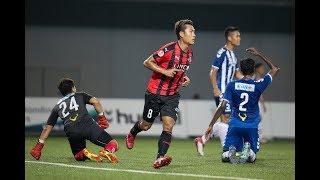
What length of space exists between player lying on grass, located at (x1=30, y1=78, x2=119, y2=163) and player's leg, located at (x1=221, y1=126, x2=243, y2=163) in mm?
1656

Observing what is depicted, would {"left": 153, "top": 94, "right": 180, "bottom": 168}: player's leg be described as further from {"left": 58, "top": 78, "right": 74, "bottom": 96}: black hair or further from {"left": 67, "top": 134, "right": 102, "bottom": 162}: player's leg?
{"left": 58, "top": 78, "right": 74, "bottom": 96}: black hair

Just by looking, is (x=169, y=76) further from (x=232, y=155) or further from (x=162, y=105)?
(x=232, y=155)

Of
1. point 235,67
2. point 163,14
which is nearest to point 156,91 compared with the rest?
point 235,67

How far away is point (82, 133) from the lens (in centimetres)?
1175

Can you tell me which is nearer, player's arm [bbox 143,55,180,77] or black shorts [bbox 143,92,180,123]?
player's arm [bbox 143,55,180,77]

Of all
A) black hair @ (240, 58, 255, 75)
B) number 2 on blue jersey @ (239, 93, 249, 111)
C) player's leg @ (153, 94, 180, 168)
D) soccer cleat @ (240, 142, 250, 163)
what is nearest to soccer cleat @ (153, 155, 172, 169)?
player's leg @ (153, 94, 180, 168)

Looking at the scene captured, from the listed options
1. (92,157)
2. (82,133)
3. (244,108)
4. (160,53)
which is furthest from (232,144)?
(82,133)

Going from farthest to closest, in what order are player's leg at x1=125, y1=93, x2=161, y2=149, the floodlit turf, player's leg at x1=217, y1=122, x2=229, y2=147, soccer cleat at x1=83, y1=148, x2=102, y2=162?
player's leg at x1=217, y1=122, x2=229, y2=147, soccer cleat at x1=83, y1=148, x2=102, y2=162, player's leg at x1=125, y1=93, x2=161, y2=149, the floodlit turf

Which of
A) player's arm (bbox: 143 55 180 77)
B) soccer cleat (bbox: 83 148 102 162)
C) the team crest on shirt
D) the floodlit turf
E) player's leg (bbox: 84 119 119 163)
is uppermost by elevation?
the team crest on shirt

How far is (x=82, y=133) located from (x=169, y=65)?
1.74 m

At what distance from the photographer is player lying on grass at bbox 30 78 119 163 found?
11734 mm

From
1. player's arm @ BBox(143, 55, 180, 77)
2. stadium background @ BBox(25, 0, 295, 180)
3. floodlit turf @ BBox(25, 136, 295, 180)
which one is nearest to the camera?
floodlit turf @ BBox(25, 136, 295, 180)

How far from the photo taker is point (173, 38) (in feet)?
96.2
